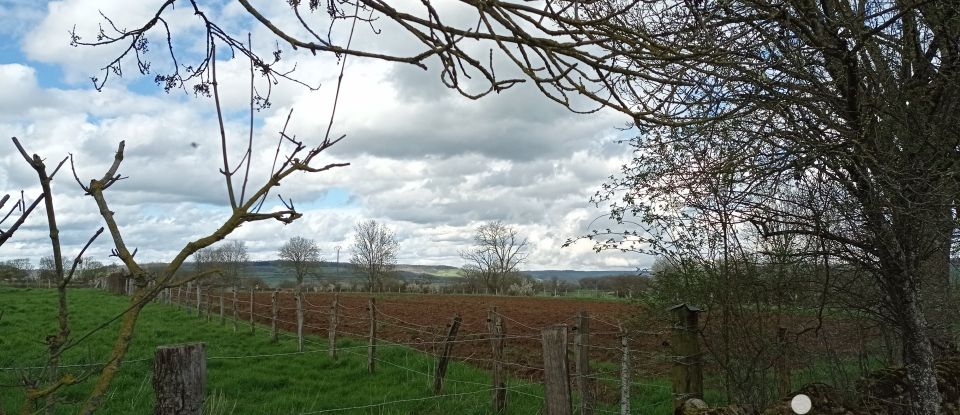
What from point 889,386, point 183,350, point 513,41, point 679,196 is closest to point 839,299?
point 889,386

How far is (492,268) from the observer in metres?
64.4

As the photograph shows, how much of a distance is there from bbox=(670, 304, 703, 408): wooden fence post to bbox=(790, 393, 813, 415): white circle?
75 cm

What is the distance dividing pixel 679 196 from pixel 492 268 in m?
58.6

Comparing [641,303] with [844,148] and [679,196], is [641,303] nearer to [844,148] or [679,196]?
[679,196]

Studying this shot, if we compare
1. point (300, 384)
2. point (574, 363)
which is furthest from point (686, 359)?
point (300, 384)

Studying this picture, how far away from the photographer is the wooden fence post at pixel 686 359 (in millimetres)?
5484

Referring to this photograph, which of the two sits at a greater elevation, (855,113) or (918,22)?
(918,22)

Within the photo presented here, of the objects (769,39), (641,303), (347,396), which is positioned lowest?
(347,396)

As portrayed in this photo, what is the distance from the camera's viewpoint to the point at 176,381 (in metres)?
2.32

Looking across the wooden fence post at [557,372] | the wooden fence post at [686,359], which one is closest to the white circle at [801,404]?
the wooden fence post at [686,359]

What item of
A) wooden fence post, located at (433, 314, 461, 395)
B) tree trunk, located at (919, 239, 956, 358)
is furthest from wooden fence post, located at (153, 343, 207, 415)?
wooden fence post, located at (433, 314, 461, 395)

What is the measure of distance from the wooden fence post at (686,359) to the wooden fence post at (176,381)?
13.9 ft

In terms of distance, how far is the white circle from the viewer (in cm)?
498

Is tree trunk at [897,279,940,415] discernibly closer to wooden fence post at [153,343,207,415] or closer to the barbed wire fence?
the barbed wire fence
